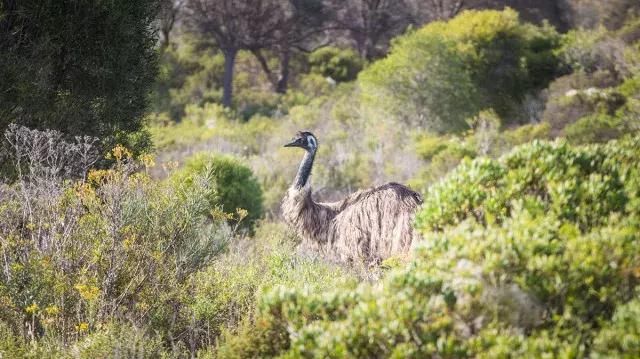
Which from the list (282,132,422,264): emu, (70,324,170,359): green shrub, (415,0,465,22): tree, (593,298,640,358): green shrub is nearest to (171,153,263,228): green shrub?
(282,132,422,264): emu

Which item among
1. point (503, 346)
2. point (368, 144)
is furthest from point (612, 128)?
point (503, 346)

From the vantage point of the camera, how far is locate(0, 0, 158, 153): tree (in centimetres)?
673

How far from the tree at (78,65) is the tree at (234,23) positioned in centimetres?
2220

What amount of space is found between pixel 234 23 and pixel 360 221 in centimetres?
2435

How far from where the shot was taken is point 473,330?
3.92 m

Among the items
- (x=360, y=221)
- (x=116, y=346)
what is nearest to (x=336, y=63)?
(x=360, y=221)

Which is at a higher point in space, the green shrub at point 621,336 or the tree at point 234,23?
the tree at point 234,23

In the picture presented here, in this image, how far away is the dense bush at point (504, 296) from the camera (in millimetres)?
3771

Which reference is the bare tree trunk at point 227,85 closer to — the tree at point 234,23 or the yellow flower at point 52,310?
the tree at point 234,23

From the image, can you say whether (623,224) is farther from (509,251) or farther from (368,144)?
(368,144)

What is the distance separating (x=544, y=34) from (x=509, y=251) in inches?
1016

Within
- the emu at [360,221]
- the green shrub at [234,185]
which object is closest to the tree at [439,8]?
the green shrub at [234,185]

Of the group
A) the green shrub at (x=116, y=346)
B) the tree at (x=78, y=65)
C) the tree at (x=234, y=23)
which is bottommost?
the green shrub at (x=116, y=346)

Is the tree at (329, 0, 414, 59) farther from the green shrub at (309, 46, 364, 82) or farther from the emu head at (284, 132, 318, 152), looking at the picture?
the emu head at (284, 132, 318, 152)
